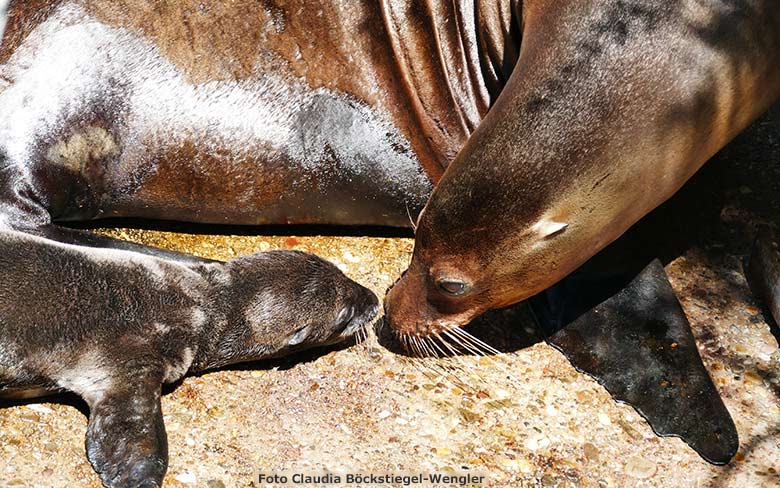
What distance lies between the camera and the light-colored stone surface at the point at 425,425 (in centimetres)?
457

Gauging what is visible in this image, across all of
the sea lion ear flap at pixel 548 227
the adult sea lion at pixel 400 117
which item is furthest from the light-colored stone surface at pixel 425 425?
the sea lion ear flap at pixel 548 227

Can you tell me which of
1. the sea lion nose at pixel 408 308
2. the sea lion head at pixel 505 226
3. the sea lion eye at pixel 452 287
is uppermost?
the sea lion head at pixel 505 226

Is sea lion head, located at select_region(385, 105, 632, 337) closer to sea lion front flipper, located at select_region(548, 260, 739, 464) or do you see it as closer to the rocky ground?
the rocky ground

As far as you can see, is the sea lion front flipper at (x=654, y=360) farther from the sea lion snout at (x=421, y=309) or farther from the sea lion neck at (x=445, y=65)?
the sea lion neck at (x=445, y=65)

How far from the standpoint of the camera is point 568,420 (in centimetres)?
504

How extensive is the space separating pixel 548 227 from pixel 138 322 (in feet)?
5.52

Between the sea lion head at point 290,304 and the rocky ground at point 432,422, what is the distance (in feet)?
0.40

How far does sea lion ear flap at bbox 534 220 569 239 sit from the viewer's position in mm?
4727

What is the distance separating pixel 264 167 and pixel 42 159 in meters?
1.02

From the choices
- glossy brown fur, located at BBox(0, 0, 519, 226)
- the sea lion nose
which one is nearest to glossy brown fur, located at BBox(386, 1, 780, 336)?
the sea lion nose

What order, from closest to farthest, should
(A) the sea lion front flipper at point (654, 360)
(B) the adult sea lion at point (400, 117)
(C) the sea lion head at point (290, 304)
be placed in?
1. (B) the adult sea lion at point (400, 117)
2. (A) the sea lion front flipper at point (654, 360)
3. (C) the sea lion head at point (290, 304)

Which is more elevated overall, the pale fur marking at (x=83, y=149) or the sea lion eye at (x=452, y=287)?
the pale fur marking at (x=83, y=149)

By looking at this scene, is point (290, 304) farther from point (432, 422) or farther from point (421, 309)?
point (432, 422)

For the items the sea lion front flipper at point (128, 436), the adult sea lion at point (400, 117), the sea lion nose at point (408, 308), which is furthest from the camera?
the sea lion nose at point (408, 308)
